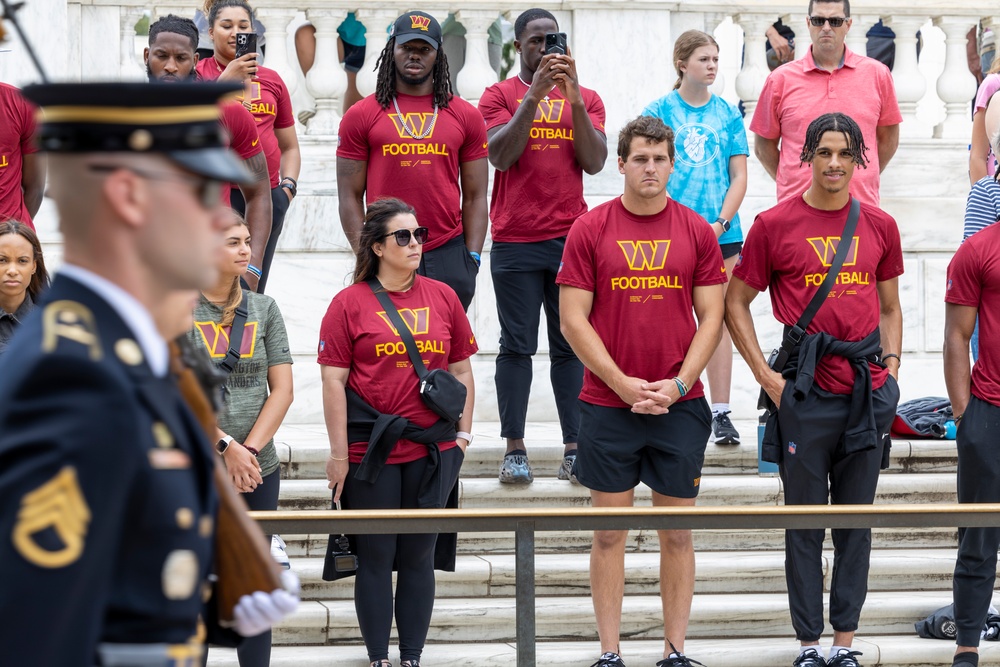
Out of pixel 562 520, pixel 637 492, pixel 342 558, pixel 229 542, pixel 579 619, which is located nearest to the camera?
pixel 229 542

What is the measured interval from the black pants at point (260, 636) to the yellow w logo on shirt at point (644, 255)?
157 centimetres

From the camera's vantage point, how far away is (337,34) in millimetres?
8648

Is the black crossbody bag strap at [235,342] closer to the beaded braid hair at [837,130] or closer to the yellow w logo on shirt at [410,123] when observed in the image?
the yellow w logo on shirt at [410,123]

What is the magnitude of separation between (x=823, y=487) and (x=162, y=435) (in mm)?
4106

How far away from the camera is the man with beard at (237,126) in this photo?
611 centimetres

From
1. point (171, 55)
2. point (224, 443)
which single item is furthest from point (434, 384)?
point (171, 55)

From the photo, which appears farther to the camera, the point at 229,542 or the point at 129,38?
the point at 129,38

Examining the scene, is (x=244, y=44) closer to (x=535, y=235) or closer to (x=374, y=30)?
(x=535, y=235)

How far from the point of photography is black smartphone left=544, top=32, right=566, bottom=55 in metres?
6.42

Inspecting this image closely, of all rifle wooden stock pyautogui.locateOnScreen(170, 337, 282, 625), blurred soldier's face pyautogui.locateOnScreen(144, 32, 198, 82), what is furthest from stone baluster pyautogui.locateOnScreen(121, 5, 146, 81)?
rifle wooden stock pyautogui.locateOnScreen(170, 337, 282, 625)

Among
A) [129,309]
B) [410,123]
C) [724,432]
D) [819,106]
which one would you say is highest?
[819,106]

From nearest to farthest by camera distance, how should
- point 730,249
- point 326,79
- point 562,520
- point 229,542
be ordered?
point 229,542, point 562,520, point 730,249, point 326,79

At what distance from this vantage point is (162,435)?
72.2 inches

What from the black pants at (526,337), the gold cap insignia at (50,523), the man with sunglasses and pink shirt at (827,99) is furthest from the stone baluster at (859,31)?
the gold cap insignia at (50,523)
